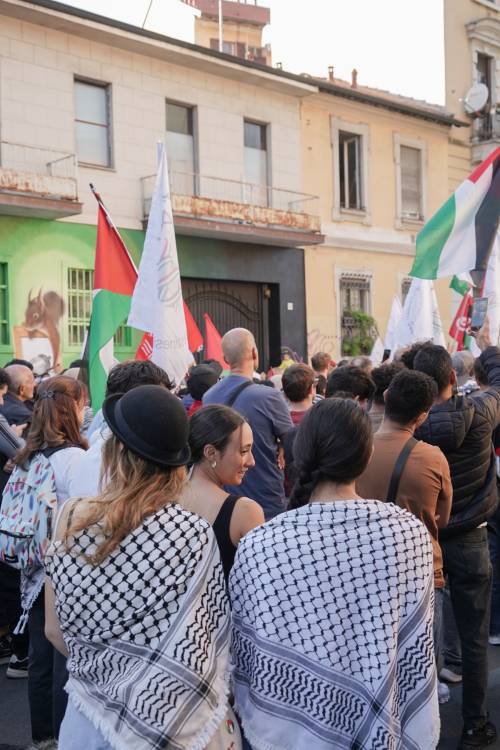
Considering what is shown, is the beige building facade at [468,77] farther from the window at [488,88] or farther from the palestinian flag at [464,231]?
the palestinian flag at [464,231]

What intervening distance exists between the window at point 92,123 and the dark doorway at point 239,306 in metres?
3.03

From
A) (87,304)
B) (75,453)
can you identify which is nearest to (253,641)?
(75,453)

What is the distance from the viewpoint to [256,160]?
1842 cm

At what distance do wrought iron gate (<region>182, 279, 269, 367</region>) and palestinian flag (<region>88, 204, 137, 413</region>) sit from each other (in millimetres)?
10047

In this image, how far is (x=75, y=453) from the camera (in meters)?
3.84

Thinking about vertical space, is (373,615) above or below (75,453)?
below

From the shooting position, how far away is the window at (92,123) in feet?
50.7

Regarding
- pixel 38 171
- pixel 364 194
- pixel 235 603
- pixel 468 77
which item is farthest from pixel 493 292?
pixel 468 77

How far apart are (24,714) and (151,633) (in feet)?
9.38

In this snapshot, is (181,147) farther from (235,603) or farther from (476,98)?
(235,603)

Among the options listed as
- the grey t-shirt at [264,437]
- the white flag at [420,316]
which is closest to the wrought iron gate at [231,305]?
the white flag at [420,316]

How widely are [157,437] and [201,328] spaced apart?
15.5 metres

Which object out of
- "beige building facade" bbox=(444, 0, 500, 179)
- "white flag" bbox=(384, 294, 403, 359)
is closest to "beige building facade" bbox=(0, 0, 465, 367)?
"beige building facade" bbox=(444, 0, 500, 179)

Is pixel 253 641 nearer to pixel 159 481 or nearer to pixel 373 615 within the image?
pixel 373 615
